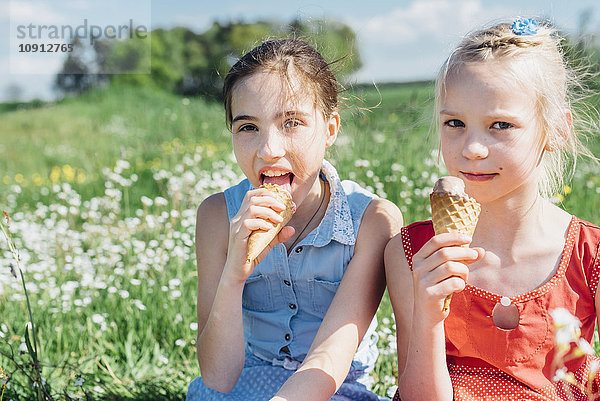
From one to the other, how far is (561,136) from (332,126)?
2.46 feet

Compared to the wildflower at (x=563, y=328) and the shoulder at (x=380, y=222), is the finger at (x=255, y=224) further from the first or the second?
the wildflower at (x=563, y=328)

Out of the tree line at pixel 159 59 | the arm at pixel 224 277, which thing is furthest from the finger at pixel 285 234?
the tree line at pixel 159 59

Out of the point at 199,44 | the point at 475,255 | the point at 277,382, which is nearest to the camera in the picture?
the point at 475,255

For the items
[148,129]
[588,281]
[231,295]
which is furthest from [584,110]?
[148,129]

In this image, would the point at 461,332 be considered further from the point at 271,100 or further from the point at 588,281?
the point at 271,100

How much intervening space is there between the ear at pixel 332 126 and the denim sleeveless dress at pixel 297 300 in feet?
0.43

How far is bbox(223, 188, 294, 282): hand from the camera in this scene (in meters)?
1.90

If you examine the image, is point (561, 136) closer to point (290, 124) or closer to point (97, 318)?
point (290, 124)

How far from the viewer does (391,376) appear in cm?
280

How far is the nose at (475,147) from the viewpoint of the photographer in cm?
182

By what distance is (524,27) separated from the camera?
1959mm

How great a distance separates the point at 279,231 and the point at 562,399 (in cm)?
96

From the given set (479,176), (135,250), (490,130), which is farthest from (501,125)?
(135,250)

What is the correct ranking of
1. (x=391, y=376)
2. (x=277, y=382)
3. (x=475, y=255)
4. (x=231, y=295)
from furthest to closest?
(x=391, y=376), (x=277, y=382), (x=231, y=295), (x=475, y=255)
